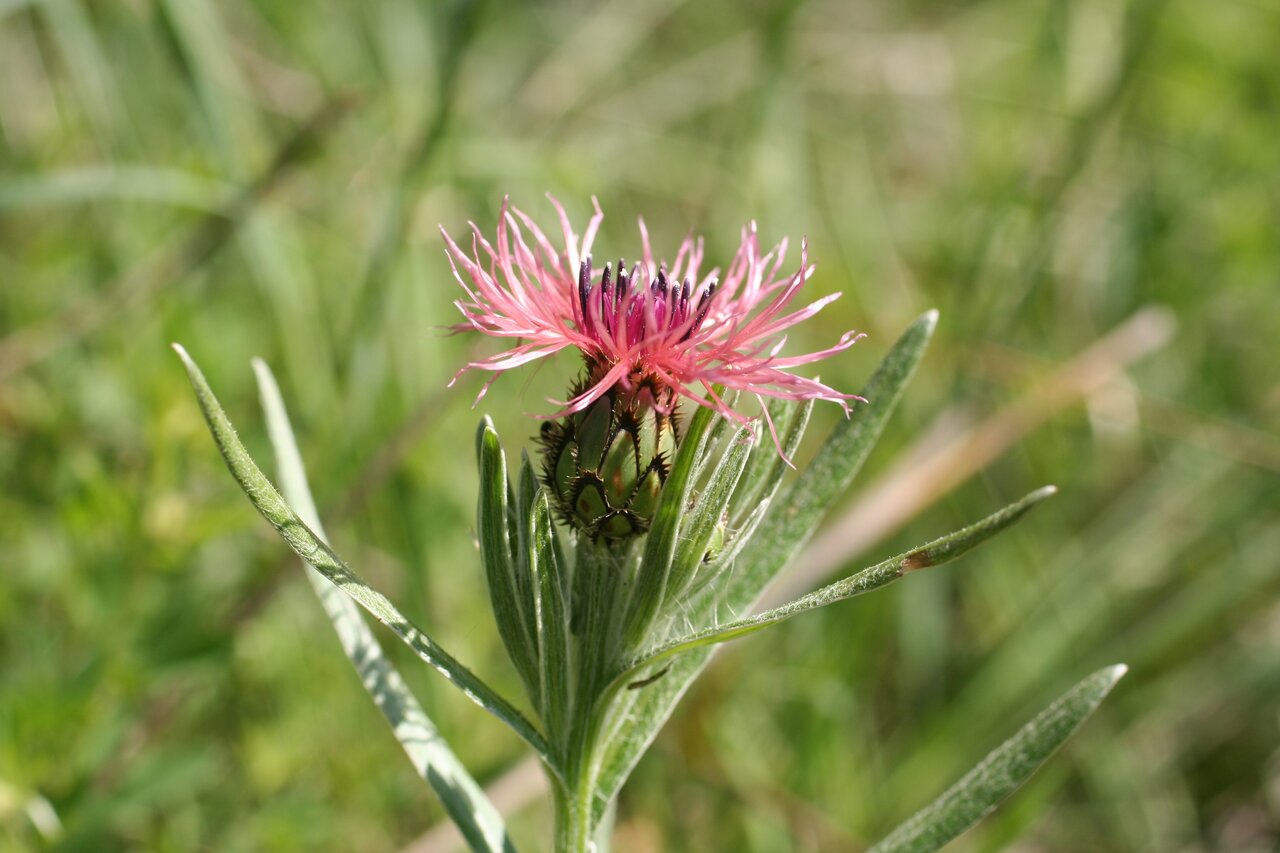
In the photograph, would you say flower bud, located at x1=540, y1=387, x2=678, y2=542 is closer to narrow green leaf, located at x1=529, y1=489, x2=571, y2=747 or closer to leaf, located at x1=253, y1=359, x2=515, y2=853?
narrow green leaf, located at x1=529, y1=489, x2=571, y2=747

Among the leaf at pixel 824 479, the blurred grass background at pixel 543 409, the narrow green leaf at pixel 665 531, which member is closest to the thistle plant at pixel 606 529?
the narrow green leaf at pixel 665 531

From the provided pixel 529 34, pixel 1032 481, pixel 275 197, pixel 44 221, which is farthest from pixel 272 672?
pixel 529 34

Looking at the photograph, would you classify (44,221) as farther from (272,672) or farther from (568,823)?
(568,823)

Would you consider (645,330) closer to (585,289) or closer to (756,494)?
(585,289)

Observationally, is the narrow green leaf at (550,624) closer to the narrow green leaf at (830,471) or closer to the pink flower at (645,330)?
the pink flower at (645,330)

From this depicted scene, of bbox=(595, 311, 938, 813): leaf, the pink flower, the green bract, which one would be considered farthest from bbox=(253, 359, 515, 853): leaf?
the pink flower

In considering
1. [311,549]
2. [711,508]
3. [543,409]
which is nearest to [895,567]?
[711,508]

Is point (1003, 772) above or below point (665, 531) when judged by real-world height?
below
